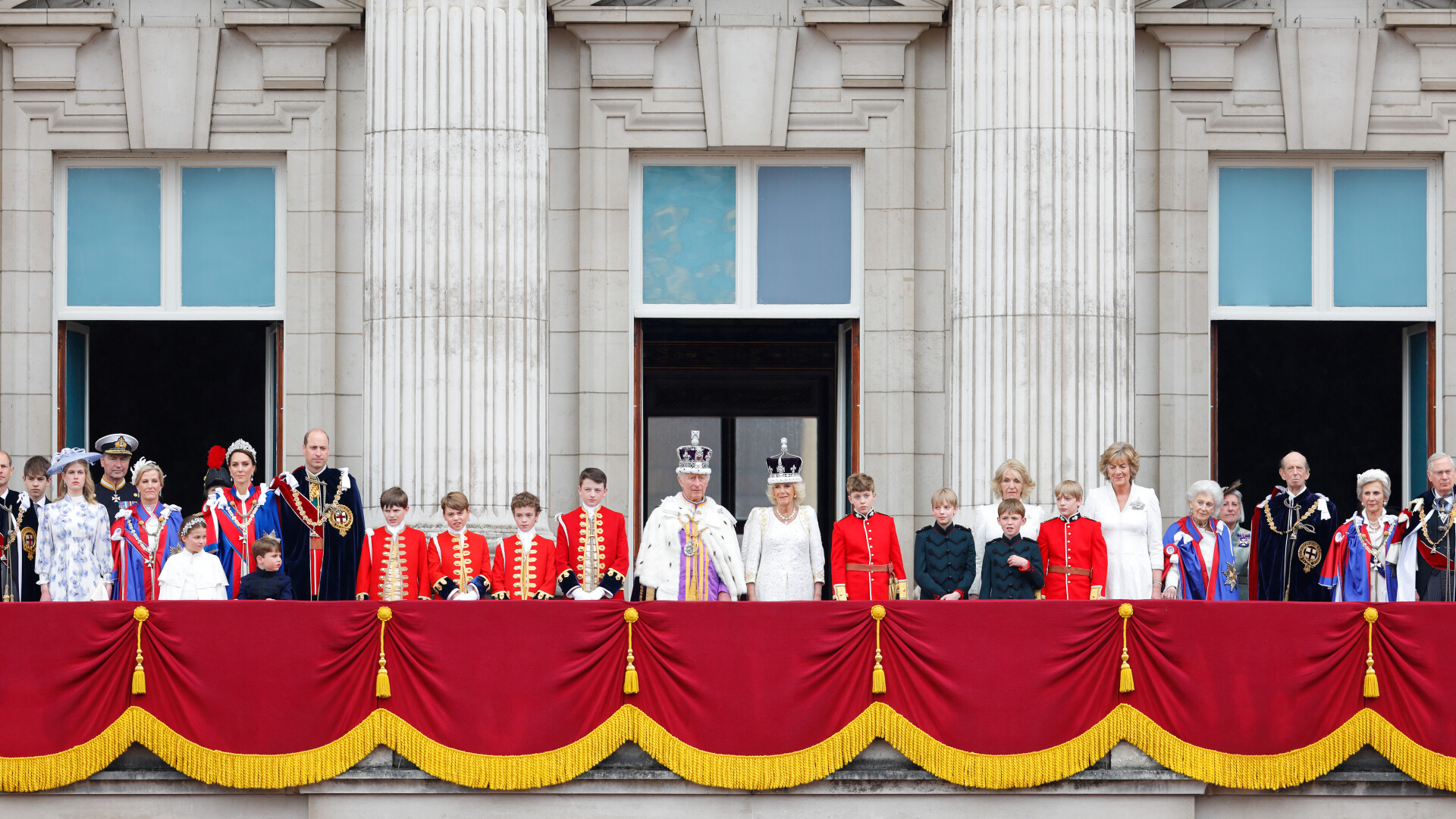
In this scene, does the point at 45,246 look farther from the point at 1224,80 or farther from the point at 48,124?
the point at 1224,80

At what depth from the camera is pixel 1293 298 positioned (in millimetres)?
17359

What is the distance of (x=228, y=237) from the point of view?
17.3 meters

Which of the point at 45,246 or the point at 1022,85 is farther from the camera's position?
the point at 45,246

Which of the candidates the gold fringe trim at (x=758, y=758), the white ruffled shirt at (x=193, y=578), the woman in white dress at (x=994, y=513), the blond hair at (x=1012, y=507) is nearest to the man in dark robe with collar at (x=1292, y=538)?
the woman in white dress at (x=994, y=513)

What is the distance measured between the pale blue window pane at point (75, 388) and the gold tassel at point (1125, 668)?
10.6 metres

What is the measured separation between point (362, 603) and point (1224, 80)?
32.5 feet

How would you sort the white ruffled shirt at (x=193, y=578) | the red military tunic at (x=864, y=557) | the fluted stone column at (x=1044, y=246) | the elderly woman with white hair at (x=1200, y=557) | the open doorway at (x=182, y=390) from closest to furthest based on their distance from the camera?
the white ruffled shirt at (x=193, y=578)
the red military tunic at (x=864, y=557)
the elderly woman with white hair at (x=1200, y=557)
the fluted stone column at (x=1044, y=246)
the open doorway at (x=182, y=390)

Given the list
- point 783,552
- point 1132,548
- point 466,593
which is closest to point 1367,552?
point 1132,548

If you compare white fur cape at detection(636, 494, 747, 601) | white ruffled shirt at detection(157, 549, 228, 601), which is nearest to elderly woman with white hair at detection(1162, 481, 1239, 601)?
white fur cape at detection(636, 494, 747, 601)

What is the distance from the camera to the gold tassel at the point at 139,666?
1173 cm

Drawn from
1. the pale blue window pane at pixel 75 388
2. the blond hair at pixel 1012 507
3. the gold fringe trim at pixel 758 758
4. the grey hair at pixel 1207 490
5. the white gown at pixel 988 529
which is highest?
the pale blue window pane at pixel 75 388

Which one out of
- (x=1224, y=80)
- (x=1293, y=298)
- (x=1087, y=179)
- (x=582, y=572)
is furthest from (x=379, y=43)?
→ (x=1293, y=298)

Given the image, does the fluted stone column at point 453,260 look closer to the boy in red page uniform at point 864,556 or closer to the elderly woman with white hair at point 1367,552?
the boy in red page uniform at point 864,556

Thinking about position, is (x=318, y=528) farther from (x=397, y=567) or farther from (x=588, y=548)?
(x=588, y=548)
